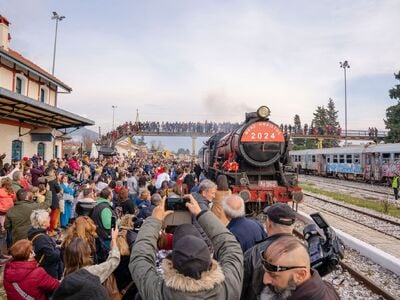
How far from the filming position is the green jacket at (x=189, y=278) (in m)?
1.81

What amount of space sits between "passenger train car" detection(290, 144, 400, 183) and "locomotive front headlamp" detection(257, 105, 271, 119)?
7920 millimetres

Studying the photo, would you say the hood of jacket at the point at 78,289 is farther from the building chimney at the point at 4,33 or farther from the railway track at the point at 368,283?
the building chimney at the point at 4,33

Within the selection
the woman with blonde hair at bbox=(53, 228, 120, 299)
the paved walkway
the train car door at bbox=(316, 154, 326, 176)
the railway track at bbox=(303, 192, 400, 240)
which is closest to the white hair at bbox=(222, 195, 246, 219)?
the woman with blonde hair at bbox=(53, 228, 120, 299)

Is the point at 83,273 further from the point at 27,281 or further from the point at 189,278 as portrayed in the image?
the point at 27,281

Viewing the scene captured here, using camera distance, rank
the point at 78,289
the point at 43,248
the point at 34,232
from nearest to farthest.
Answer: the point at 78,289 → the point at 43,248 → the point at 34,232

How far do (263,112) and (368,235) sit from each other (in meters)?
4.41

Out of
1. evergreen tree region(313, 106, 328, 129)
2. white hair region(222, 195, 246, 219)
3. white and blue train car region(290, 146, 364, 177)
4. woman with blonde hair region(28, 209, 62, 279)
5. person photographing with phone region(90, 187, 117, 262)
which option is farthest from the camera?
evergreen tree region(313, 106, 328, 129)

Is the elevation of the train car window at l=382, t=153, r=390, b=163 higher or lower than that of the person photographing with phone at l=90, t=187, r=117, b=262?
higher

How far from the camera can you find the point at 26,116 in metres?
13.7

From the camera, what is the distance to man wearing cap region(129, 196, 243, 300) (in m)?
1.82

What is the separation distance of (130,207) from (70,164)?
8.65 metres

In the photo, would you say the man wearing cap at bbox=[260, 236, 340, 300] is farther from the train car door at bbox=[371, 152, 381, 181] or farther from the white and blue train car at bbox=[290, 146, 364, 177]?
the train car door at bbox=[371, 152, 381, 181]

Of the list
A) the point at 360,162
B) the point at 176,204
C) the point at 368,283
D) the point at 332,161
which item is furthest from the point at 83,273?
the point at 332,161

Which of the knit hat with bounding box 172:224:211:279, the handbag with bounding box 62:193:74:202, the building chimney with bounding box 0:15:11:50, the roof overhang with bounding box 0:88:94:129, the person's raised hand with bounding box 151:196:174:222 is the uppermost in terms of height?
the building chimney with bounding box 0:15:11:50
